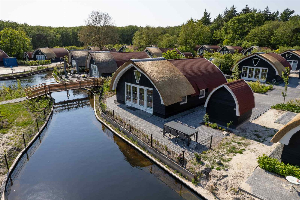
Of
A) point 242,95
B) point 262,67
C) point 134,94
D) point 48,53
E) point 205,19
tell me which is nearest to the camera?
point 242,95

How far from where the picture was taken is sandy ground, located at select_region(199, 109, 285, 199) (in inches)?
413

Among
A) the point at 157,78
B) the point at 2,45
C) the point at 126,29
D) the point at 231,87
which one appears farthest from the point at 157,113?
the point at 126,29

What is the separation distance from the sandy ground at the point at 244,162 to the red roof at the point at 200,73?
20.2 feet

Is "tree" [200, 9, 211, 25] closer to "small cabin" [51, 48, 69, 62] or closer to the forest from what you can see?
the forest

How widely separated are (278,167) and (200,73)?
13735 millimetres

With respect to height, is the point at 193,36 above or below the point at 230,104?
above

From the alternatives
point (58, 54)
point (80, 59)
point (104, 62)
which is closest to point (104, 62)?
point (104, 62)

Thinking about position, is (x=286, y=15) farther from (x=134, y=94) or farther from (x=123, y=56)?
(x=134, y=94)

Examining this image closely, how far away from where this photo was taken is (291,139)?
11398mm

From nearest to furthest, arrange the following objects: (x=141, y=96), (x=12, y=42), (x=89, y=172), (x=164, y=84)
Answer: (x=89, y=172) → (x=164, y=84) → (x=141, y=96) → (x=12, y=42)

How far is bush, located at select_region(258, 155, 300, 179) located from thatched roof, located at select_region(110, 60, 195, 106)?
8761 millimetres

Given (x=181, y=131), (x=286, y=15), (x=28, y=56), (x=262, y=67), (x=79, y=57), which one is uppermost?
(x=286, y=15)

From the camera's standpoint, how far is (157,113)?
20.2m

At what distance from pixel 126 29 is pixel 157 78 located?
408 feet
